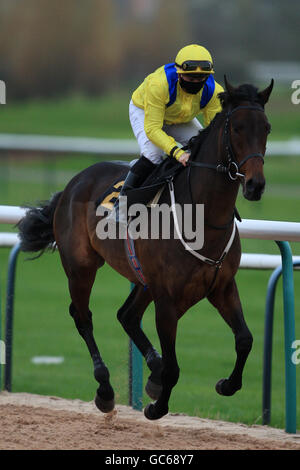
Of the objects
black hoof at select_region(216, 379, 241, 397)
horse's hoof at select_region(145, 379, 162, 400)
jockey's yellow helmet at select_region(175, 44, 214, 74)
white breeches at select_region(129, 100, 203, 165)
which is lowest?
horse's hoof at select_region(145, 379, 162, 400)

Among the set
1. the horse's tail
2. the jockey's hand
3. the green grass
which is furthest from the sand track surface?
the jockey's hand

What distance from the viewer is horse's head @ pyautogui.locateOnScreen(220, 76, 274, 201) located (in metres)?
3.88

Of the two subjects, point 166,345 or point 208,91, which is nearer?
point 166,345

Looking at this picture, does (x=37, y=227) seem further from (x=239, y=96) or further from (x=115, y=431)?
(x=239, y=96)

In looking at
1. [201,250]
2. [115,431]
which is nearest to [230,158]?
[201,250]

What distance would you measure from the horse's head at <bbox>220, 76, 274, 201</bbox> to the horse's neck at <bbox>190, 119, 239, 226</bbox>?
0.10 meters

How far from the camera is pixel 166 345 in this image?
4.39 m

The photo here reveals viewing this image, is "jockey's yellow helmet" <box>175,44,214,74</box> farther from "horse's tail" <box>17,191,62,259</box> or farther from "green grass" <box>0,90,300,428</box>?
"green grass" <box>0,90,300,428</box>

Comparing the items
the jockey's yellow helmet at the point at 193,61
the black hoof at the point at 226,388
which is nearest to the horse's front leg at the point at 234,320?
the black hoof at the point at 226,388

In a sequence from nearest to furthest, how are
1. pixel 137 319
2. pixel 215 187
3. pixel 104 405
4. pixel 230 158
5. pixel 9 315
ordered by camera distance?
pixel 230 158 → pixel 215 187 → pixel 104 405 → pixel 137 319 → pixel 9 315

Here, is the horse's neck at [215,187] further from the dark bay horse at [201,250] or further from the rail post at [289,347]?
the rail post at [289,347]

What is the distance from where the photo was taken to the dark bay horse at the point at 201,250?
13.1ft

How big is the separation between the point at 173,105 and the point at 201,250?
79cm
